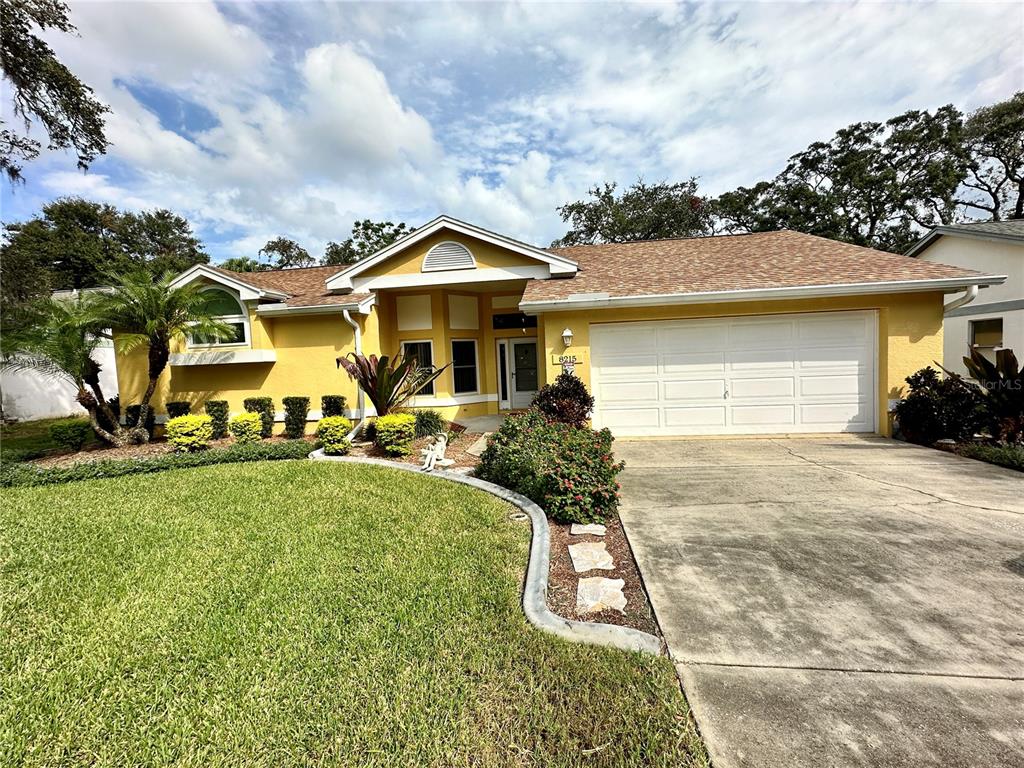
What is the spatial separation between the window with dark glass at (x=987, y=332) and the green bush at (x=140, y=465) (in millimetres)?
19667

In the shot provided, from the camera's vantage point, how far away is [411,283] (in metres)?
11.1

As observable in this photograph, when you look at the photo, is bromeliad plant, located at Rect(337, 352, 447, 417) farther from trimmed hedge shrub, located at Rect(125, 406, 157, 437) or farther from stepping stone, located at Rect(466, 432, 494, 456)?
trimmed hedge shrub, located at Rect(125, 406, 157, 437)

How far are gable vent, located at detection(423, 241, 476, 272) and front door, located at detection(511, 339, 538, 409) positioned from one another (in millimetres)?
3233

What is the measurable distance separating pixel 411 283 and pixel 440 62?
5030 mm

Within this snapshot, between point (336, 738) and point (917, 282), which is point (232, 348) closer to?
point (336, 738)

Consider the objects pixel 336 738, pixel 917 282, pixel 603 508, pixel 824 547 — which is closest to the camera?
pixel 336 738

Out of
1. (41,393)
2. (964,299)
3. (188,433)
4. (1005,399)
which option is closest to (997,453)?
(1005,399)

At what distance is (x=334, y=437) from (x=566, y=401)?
498 centimetres

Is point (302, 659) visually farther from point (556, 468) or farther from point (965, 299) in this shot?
point (965, 299)

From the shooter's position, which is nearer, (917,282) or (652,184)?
(917,282)

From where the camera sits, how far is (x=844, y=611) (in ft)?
10.3

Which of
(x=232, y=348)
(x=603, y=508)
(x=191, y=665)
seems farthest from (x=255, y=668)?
(x=232, y=348)

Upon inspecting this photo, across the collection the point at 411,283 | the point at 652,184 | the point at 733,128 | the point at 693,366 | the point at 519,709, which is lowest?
the point at 519,709

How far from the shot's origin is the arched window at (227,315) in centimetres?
1105
